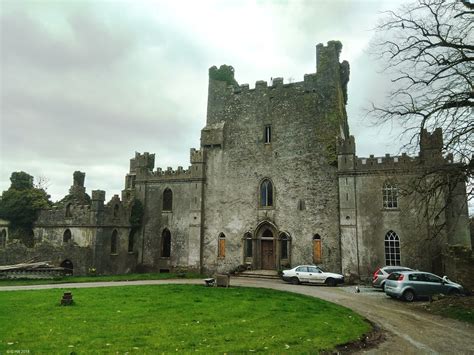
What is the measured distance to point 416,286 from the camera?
1803 centimetres

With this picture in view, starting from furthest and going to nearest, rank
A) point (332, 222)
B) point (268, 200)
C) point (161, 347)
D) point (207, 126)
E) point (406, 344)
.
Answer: point (207, 126), point (268, 200), point (332, 222), point (406, 344), point (161, 347)

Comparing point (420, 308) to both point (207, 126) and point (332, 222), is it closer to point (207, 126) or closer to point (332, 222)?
point (332, 222)

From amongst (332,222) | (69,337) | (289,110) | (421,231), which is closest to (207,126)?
(289,110)

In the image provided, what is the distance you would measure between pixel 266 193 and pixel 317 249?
6.08m

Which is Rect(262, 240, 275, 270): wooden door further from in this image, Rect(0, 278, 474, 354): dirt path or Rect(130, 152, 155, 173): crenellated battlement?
Rect(130, 152, 155, 173): crenellated battlement

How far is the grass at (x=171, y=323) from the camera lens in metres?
8.65

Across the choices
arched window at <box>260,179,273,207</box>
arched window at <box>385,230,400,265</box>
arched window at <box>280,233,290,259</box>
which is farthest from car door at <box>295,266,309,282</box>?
arched window at <box>260,179,273,207</box>

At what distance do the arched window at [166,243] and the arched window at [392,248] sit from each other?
17.9 m

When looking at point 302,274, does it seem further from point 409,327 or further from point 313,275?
point 409,327

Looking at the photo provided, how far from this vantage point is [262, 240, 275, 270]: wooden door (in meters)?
28.6

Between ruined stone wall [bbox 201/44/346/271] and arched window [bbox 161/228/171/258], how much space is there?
3.54m

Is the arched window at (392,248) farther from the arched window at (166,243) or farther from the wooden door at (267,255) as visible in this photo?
the arched window at (166,243)

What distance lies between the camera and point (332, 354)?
866cm

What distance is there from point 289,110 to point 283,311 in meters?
19.9
